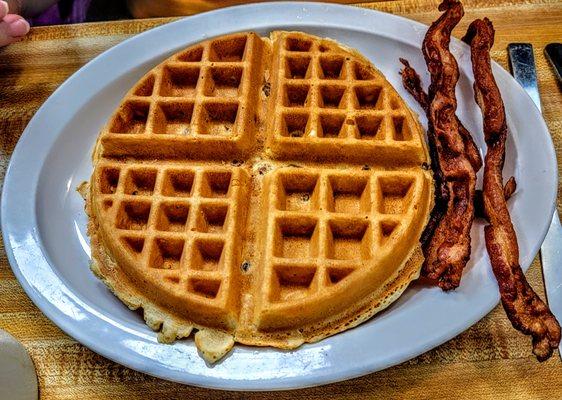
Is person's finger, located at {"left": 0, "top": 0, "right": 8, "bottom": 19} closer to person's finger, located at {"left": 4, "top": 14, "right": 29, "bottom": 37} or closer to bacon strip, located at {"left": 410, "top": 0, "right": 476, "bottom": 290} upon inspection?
person's finger, located at {"left": 4, "top": 14, "right": 29, "bottom": 37}

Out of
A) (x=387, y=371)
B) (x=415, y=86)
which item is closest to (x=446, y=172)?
(x=415, y=86)

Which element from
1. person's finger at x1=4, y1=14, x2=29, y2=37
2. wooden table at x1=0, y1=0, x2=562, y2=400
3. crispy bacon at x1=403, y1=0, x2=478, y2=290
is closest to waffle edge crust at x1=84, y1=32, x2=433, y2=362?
crispy bacon at x1=403, y1=0, x2=478, y2=290

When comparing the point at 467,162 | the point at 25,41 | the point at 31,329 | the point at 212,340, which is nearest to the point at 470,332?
the point at 467,162

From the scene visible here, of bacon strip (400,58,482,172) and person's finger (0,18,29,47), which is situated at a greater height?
bacon strip (400,58,482,172)

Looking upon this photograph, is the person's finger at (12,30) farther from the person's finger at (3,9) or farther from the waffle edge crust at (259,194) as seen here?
the waffle edge crust at (259,194)

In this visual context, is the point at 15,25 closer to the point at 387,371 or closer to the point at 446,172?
the point at 446,172

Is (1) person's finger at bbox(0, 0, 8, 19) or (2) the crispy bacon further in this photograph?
(1) person's finger at bbox(0, 0, 8, 19)

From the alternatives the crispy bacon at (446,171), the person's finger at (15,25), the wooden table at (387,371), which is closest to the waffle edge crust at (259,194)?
the crispy bacon at (446,171)
